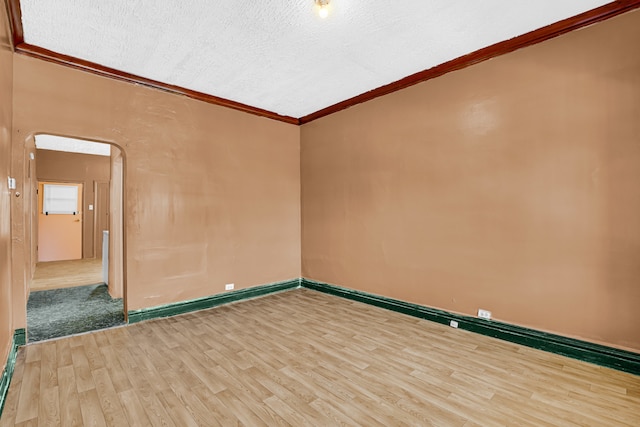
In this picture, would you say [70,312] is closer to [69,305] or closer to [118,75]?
[69,305]

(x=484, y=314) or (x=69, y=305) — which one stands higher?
(x=484, y=314)

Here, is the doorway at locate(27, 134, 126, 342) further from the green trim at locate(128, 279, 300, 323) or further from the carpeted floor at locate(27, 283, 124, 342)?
the green trim at locate(128, 279, 300, 323)

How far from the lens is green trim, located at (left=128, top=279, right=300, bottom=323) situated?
12.2ft

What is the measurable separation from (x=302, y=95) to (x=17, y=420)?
422 cm

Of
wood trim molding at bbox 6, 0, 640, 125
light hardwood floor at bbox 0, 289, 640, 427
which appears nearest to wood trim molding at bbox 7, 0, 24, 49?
wood trim molding at bbox 6, 0, 640, 125

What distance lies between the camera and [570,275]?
2.73 metres

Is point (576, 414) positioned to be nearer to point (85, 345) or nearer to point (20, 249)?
point (85, 345)

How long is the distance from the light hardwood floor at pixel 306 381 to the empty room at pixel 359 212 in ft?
0.06

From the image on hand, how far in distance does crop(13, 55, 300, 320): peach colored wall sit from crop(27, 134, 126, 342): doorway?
136 cm

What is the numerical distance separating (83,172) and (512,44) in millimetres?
10511

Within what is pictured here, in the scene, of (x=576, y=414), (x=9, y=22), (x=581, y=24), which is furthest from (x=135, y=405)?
(x=581, y=24)

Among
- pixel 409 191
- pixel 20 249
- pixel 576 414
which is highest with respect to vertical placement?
pixel 409 191

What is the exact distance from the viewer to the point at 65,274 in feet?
21.4

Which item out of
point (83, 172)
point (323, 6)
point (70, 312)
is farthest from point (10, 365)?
point (83, 172)
